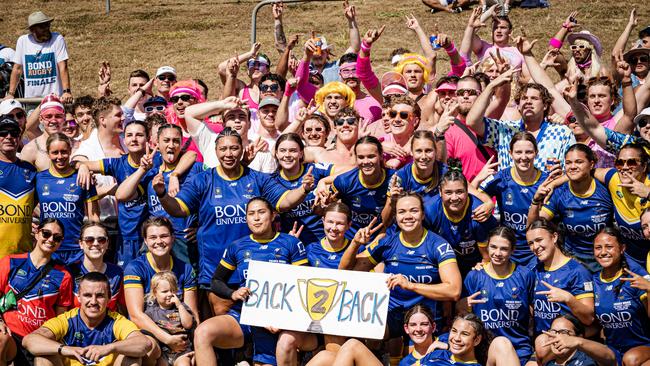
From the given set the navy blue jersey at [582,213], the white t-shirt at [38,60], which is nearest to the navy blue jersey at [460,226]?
the navy blue jersey at [582,213]

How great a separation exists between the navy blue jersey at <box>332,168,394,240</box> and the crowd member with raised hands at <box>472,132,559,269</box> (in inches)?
36.9

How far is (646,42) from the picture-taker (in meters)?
10.9

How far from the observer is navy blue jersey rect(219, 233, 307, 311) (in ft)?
27.3

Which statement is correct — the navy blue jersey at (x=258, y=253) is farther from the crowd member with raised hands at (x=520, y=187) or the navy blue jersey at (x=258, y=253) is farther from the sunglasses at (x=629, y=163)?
the sunglasses at (x=629, y=163)

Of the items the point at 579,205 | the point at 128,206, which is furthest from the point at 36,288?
the point at 579,205

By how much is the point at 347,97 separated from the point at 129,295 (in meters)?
3.15

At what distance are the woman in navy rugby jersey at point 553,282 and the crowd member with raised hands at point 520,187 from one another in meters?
0.35

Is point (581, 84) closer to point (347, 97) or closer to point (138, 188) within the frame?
point (347, 97)

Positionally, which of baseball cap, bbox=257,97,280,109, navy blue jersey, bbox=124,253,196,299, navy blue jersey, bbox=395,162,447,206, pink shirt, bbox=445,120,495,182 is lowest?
navy blue jersey, bbox=124,253,196,299

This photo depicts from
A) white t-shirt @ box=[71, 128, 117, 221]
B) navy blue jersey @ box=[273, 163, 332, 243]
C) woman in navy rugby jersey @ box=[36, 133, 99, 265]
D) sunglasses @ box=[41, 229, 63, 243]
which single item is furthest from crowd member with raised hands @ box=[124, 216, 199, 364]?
navy blue jersey @ box=[273, 163, 332, 243]

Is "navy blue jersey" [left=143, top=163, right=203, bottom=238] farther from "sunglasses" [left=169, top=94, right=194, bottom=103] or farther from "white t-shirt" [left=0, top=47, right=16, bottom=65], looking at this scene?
"white t-shirt" [left=0, top=47, right=16, bottom=65]

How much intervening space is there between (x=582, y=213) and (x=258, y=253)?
2.94 metres

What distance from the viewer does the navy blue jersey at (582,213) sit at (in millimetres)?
8094

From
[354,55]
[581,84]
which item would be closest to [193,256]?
[354,55]
